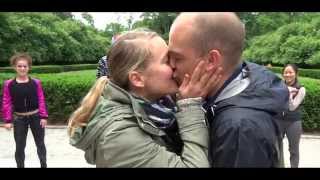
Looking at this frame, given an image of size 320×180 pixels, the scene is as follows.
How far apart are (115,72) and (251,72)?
0.35 meters

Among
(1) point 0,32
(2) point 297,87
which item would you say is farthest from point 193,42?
(1) point 0,32

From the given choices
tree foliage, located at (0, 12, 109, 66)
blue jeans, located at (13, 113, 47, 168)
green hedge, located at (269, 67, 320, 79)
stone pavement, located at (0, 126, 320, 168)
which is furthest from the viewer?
tree foliage, located at (0, 12, 109, 66)

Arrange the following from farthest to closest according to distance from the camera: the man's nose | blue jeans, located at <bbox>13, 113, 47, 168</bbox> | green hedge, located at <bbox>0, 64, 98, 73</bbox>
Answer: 1. green hedge, located at <bbox>0, 64, 98, 73</bbox>
2. blue jeans, located at <bbox>13, 113, 47, 168</bbox>
3. the man's nose

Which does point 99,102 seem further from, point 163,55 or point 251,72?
point 251,72

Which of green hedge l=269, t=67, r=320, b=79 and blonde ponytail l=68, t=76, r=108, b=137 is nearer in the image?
blonde ponytail l=68, t=76, r=108, b=137

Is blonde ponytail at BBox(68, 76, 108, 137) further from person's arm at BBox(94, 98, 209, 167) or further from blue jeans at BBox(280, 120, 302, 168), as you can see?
blue jeans at BBox(280, 120, 302, 168)

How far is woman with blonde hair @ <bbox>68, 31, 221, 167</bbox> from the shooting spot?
3.95 feet

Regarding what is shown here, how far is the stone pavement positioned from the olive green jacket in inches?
153

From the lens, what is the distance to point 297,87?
5.56 metres

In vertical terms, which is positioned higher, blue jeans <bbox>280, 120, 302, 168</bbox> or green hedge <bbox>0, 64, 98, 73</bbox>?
blue jeans <bbox>280, 120, 302, 168</bbox>

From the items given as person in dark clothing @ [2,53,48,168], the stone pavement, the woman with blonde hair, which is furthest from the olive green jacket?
person in dark clothing @ [2,53,48,168]

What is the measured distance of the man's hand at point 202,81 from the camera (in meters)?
1.21
